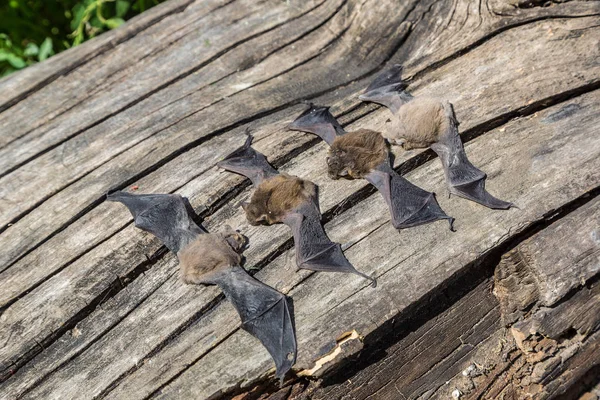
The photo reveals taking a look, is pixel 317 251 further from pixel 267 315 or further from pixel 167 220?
pixel 167 220

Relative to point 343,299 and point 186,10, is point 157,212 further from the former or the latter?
point 186,10

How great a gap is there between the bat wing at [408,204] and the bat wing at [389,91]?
687 mm

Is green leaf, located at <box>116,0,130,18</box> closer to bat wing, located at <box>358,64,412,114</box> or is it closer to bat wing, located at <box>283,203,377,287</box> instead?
bat wing, located at <box>358,64,412,114</box>

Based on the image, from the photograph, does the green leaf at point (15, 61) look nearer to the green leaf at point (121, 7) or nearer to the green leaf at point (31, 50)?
the green leaf at point (31, 50)

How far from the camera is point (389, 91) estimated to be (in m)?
3.73

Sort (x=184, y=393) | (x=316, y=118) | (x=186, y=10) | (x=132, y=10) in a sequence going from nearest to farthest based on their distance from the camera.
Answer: (x=184, y=393) → (x=316, y=118) → (x=186, y=10) → (x=132, y=10)

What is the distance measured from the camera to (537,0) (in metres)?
4.08

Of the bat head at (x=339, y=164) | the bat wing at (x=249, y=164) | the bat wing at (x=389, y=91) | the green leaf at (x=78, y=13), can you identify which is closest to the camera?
the bat head at (x=339, y=164)

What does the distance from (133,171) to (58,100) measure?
3.71 ft

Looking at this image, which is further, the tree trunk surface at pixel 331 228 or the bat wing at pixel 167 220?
the bat wing at pixel 167 220

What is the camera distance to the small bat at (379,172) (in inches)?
120

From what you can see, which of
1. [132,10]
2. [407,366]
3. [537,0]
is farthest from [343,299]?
[132,10]

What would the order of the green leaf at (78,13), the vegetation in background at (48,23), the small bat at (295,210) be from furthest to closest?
the green leaf at (78,13) → the vegetation in background at (48,23) → the small bat at (295,210)

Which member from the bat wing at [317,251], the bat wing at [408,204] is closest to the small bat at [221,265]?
the bat wing at [317,251]
